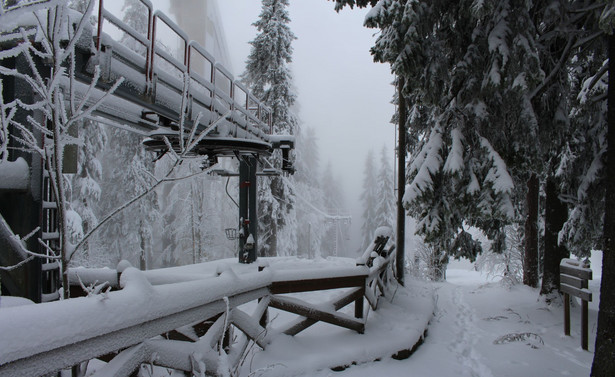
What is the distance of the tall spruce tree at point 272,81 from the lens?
18344mm

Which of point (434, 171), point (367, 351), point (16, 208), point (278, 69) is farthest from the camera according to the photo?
point (278, 69)

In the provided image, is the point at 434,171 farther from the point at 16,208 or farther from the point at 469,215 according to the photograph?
the point at 16,208

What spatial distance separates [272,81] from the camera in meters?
18.5

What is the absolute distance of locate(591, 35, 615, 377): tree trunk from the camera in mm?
4523

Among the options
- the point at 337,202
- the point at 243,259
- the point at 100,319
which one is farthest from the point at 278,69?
the point at 337,202

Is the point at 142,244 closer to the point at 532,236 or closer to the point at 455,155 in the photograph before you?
the point at 532,236

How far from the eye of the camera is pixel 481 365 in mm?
5391

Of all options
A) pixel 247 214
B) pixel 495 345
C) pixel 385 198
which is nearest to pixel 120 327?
pixel 495 345

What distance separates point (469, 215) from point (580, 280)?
251 cm

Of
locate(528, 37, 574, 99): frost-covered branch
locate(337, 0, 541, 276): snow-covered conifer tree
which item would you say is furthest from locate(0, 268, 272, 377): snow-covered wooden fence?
locate(528, 37, 574, 99): frost-covered branch

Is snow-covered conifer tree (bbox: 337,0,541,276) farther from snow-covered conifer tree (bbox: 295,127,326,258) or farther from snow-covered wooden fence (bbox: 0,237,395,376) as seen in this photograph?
snow-covered conifer tree (bbox: 295,127,326,258)

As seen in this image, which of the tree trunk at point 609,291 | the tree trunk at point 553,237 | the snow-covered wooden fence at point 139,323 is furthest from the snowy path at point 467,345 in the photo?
the snow-covered wooden fence at point 139,323

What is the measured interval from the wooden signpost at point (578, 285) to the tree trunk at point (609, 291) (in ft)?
6.45

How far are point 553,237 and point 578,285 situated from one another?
2.65 metres
